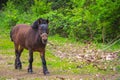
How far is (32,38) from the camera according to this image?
11148 millimetres

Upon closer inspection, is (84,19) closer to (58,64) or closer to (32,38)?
(58,64)

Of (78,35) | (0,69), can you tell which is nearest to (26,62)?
(0,69)

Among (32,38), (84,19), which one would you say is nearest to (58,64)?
(32,38)

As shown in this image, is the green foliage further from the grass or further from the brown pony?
the brown pony

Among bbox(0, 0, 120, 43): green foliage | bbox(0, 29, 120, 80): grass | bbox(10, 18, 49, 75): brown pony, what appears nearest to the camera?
bbox(10, 18, 49, 75): brown pony

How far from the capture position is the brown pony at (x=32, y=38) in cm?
1058

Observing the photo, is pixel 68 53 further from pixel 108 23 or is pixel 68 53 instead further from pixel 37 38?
pixel 37 38

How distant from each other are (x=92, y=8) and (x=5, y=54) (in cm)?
572

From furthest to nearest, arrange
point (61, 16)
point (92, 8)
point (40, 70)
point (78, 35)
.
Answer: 1. point (61, 16)
2. point (78, 35)
3. point (92, 8)
4. point (40, 70)

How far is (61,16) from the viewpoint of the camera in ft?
76.3

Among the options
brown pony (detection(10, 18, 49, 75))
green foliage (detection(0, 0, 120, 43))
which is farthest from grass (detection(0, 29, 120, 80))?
green foliage (detection(0, 0, 120, 43))

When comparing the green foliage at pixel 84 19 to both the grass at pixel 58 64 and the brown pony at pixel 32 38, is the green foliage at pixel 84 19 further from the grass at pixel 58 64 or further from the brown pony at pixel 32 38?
the brown pony at pixel 32 38

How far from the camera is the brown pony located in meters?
10.6

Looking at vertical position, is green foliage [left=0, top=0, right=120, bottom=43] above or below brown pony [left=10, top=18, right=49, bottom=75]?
below
